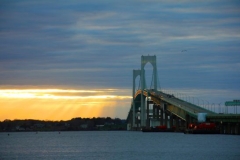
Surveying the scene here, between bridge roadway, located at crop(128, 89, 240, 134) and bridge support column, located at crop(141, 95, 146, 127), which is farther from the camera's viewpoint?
bridge support column, located at crop(141, 95, 146, 127)

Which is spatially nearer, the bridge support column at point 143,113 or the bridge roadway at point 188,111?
the bridge roadway at point 188,111

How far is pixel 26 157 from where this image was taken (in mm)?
66438

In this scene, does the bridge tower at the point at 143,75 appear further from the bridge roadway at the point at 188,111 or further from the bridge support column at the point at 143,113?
the bridge roadway at the point at 188,111

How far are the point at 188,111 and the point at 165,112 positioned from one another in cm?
1680

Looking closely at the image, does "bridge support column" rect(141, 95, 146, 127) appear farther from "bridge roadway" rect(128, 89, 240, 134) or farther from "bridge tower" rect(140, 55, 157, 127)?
"bridge roadway" rect(128, 89, 240, 134)

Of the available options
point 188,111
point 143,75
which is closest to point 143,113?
point 143,75

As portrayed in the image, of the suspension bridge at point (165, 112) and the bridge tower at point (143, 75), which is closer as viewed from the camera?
the suspension bridge at point (165, 112)

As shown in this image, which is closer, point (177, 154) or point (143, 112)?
point (177, 154)

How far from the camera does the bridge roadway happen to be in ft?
366

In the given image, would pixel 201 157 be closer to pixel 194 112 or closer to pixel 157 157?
pixel 157 157

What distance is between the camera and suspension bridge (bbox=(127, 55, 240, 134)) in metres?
115

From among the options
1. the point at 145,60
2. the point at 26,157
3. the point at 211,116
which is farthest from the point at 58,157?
the point at 145,60

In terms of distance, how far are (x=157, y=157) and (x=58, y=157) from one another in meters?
8.91

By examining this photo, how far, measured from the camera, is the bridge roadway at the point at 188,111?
111500 millimetres
